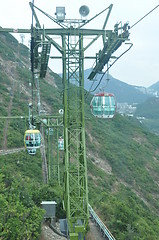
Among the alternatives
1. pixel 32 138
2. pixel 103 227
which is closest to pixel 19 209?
pixel 103 227

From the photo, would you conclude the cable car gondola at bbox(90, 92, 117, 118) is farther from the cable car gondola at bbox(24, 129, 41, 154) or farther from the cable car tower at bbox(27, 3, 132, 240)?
the cable car gondola at bbox(24, 129, 41, 154)

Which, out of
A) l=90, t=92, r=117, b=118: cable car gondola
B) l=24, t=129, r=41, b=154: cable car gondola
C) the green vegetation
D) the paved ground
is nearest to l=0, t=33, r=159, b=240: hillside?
the green vegetation

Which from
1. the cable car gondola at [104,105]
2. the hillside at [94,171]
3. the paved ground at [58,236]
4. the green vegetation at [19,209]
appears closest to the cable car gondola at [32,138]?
the hillside at [94,171]

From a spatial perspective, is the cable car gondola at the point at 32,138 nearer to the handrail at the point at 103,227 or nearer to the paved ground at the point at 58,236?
the paved ground at the point at 58,236

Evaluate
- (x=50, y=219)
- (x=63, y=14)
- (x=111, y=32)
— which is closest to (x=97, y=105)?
(x=111, y=32)

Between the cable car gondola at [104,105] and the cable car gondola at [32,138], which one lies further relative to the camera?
the cable car gondola at [32,138]

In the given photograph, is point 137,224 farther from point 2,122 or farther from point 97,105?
point 2,122
